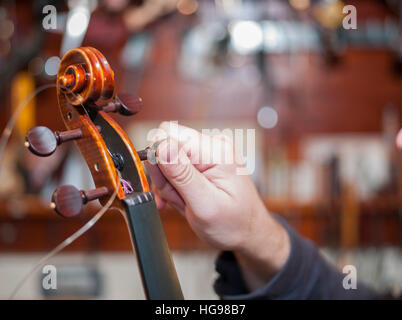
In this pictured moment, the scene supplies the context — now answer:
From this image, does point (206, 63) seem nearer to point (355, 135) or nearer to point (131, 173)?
point (355, 135)

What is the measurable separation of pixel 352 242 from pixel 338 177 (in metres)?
0.36

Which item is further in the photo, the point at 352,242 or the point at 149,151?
the point at 352,242

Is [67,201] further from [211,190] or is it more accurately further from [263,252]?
[263,252]

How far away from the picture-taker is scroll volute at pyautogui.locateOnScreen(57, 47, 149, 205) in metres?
0.50

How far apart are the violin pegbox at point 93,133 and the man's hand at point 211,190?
0.17 feet

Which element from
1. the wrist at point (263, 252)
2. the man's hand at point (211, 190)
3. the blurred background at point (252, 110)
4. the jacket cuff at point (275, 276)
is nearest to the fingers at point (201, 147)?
the man's hand at point (211, 190)

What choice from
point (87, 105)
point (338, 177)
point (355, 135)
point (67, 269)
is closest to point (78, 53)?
point (87, 105)

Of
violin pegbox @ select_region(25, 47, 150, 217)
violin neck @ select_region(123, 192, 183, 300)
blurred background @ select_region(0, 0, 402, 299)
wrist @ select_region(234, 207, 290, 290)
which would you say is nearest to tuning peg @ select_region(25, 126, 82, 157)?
violin pegbox @ select_region(25, 47, 150, 217)

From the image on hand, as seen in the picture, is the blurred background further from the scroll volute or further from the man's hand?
the scroll volute

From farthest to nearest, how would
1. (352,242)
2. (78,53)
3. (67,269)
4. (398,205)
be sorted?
1. (398,205)
2. (352,242)
3. (67,269)
4. (78,53)

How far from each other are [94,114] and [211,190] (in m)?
0.20

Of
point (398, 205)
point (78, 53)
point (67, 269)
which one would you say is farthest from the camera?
point (398, 205)

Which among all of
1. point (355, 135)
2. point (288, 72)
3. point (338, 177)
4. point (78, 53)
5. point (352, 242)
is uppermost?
point (288, 72)

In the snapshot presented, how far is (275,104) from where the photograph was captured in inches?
110
